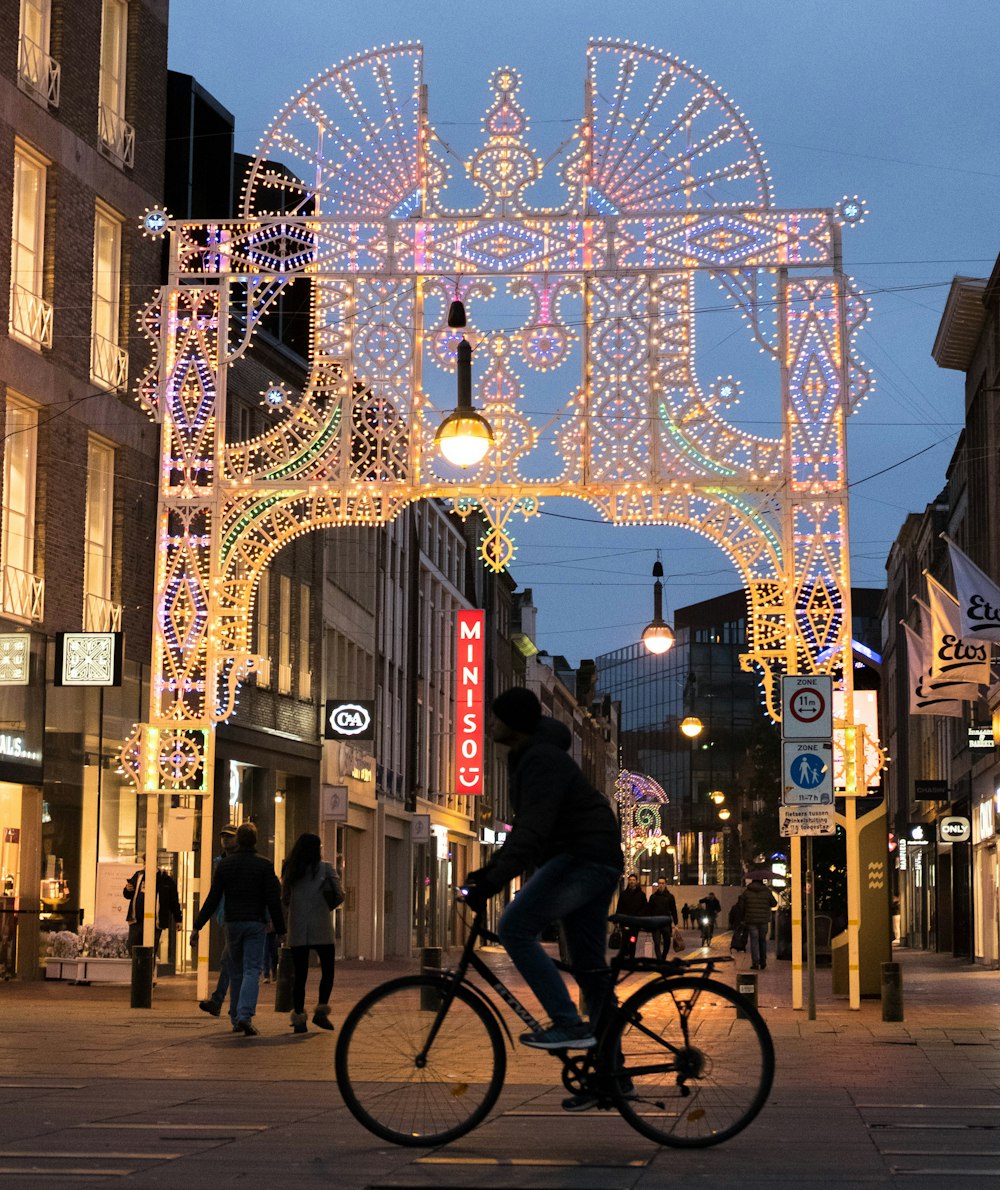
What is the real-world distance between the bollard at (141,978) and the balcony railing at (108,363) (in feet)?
37.7

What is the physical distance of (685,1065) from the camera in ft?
29.7

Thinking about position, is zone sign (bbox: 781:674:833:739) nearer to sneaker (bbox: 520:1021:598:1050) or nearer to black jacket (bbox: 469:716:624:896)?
black jacket (bbox: 469:716:624:896)

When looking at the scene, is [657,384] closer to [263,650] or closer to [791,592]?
[791,592]

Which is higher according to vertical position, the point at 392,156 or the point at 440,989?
the point at 392,156

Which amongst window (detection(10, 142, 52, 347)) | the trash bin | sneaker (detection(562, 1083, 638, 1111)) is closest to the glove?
→ sneaker (detection(562, 1083, 638, 1111))

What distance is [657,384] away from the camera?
74.1ft

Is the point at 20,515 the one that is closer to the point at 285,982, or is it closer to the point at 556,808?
the point at 285,982

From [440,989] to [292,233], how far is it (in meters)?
15.9

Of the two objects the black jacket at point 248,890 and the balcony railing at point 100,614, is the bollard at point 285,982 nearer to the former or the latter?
the black jacket at point 248,890

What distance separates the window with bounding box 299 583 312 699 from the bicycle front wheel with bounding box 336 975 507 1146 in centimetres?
3234

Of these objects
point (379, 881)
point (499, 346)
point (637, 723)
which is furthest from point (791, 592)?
point (637, 723)

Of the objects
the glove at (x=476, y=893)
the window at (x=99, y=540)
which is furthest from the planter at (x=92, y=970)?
the glove at (x=476, y=893)

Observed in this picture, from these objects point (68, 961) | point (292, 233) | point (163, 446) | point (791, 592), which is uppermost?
point (292, 233)

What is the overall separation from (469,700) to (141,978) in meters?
36.7
